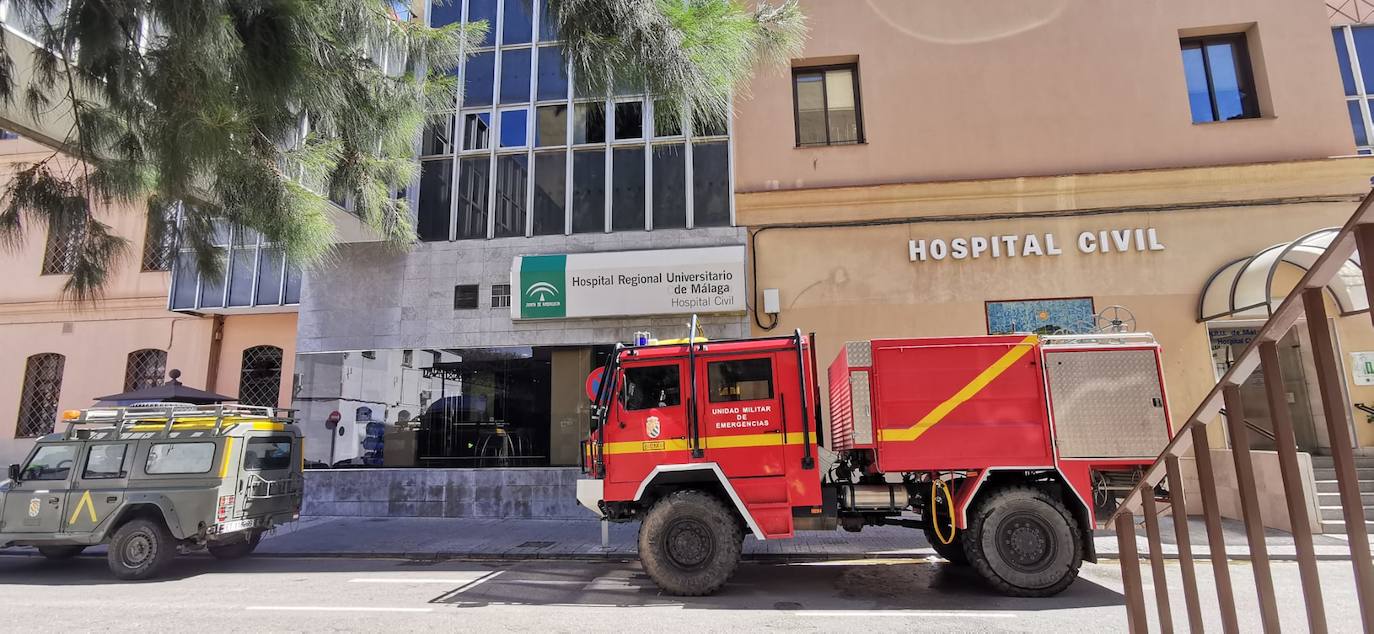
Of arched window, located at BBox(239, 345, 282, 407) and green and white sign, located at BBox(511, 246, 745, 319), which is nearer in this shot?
green and white sign, located at BBox(511, 246, 745, 319)

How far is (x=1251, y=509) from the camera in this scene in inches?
96.6

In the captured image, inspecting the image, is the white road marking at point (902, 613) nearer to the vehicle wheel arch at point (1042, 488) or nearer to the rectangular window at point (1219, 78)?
the vehicle wheel arch at point (1042, 488)

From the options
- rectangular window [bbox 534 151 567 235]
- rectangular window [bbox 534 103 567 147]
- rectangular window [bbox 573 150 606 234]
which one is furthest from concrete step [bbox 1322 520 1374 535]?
rectangular window [bbox 534 103 567 147]

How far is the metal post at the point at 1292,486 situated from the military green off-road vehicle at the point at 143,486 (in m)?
9.98

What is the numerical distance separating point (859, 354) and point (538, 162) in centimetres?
877

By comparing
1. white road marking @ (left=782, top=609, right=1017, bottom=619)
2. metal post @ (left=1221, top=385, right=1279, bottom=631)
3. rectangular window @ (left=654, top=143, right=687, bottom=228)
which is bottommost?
white road marking @ (left=782, top=609, right=1017, bottom=619)

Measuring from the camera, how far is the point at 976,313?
11.9m

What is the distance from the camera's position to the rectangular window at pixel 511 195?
1343 cm

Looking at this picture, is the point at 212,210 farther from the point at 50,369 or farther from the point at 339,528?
the point at 50,369

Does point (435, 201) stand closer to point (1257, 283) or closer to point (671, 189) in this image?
point (671, 189)

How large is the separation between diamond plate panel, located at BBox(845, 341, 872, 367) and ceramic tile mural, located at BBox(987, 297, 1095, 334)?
566 centimetres

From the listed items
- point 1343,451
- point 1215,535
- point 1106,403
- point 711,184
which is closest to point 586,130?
point 711,184

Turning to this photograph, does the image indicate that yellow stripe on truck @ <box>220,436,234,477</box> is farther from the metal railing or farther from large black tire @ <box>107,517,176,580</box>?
the metal railing

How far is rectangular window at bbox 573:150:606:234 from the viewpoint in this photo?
43.4ft
